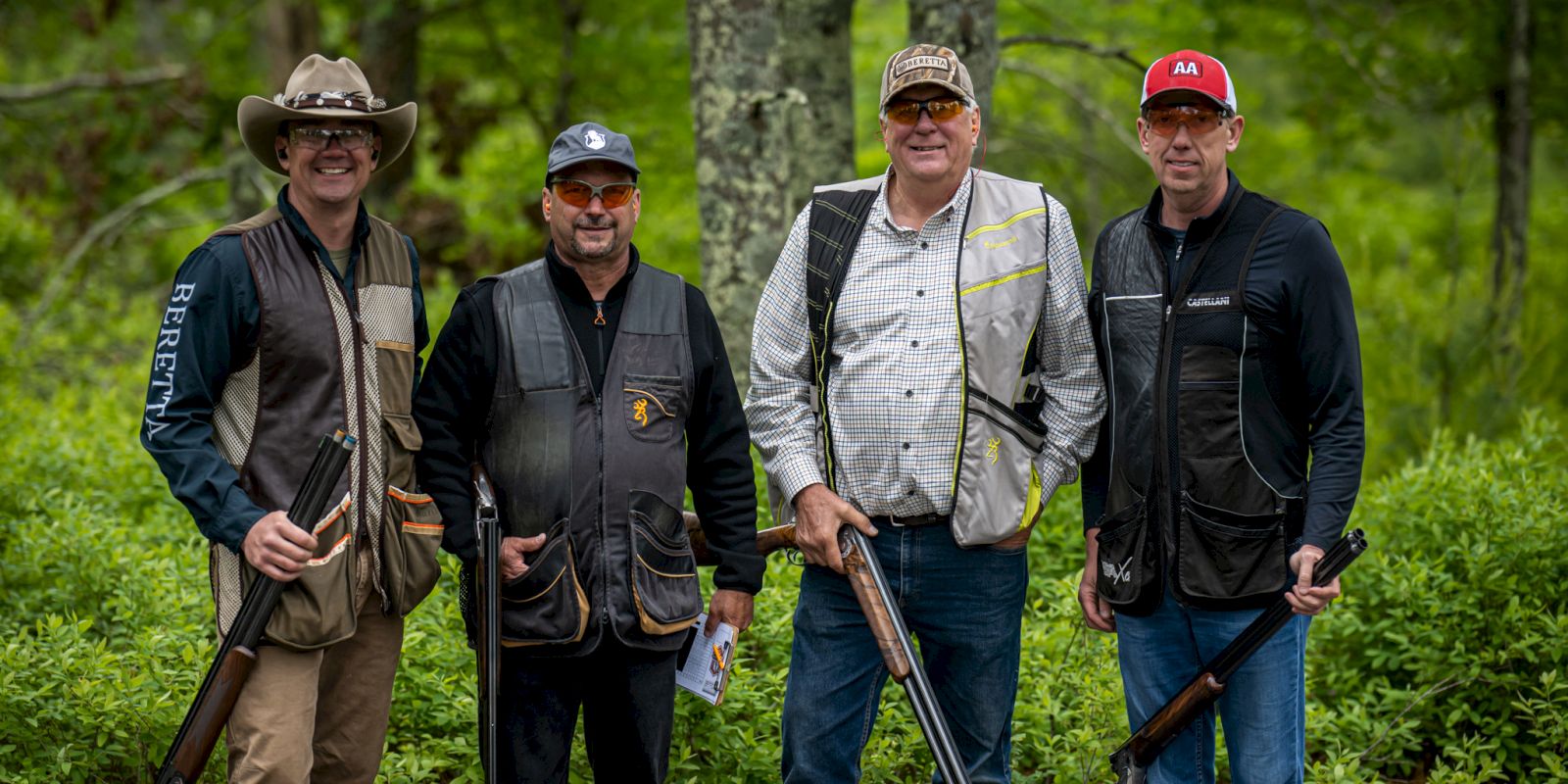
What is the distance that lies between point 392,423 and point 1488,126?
37.6 feet

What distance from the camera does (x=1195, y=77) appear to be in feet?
12.7

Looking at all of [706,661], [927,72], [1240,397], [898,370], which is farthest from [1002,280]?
[706,661]

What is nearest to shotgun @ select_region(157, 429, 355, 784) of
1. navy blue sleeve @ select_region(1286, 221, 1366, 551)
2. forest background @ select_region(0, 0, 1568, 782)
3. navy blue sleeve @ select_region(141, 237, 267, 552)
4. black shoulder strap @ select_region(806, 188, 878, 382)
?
navy blue sleeve @ select_region(141, 237, 267, 552)

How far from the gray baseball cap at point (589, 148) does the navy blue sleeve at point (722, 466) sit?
0.46 meters

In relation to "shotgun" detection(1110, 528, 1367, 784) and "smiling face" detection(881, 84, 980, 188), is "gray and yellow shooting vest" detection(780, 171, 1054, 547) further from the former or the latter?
"shotgun" detection(1110, 528, 1367, 784)

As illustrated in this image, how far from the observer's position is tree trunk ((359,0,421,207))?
12.5 metres

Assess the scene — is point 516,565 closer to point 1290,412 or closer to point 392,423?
point 392,423

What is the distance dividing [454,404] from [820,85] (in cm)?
465

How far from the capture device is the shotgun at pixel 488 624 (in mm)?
3734

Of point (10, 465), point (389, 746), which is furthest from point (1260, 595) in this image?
point (10, 465)

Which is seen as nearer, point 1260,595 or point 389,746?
point 1260,595

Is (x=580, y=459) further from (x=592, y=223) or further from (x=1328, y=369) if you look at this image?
(x=1328, y=369)

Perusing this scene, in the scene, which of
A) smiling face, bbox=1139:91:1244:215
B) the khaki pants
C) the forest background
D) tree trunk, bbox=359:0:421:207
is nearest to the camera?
the khaki pants

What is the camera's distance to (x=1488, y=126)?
12.2 meters
